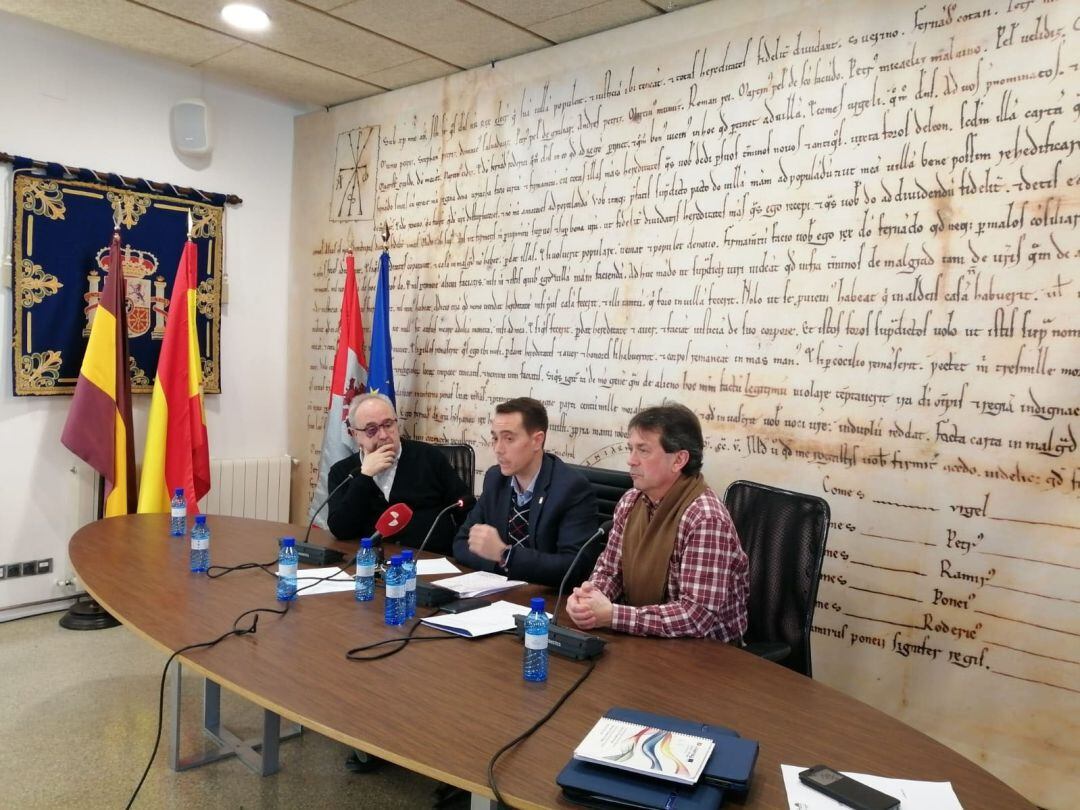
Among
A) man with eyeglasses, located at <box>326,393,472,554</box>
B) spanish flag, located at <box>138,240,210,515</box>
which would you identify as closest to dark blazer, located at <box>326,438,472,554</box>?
man with eyeglasses, located at <box>326,393,472,554</box>

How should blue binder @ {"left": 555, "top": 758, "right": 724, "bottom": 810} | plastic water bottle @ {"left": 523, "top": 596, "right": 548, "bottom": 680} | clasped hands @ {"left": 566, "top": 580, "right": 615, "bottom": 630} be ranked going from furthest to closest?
clasped hands @ {"left": 566, "top": 580, "right": 615, "bottom": 630}
plastic water bottle @ {"left": 523, "top": 596, "right": 548, "bottom": 680}
blue binder @ {"left": 555, "top": 758, "right": 724, "bottom": 810}

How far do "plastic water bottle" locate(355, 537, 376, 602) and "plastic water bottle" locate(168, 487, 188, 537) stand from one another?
96cm

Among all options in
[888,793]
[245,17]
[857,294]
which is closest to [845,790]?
[888,793]

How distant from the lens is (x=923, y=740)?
1.35m

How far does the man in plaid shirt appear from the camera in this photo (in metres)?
1.81

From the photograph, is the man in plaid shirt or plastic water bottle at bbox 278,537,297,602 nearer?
the man in plaid shirt

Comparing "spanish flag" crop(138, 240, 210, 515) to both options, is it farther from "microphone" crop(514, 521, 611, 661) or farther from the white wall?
"microphone" crop(514, 521, 611, 661)

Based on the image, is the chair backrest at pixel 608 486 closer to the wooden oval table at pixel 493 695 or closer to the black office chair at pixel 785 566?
the black office chair at pixel 785 566

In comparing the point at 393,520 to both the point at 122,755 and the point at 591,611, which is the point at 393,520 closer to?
the point at 591,611

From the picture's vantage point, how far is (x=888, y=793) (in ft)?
3.79

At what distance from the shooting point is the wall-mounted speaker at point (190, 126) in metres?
4.15

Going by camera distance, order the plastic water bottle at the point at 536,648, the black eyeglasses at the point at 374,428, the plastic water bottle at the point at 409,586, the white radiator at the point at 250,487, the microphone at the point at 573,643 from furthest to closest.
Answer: the white radiator at the point at 250,487 → the black eyeglasses at the point at 374,428 → the plastic water bottle at the point at 409,586 → the microphone at the point at 573,643 → the plastic water bottle at the point at 536,648

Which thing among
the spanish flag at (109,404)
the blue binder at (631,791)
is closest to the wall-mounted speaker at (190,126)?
the spanish flag at (109,404)

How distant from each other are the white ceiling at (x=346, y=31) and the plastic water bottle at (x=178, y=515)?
1.98 meters
